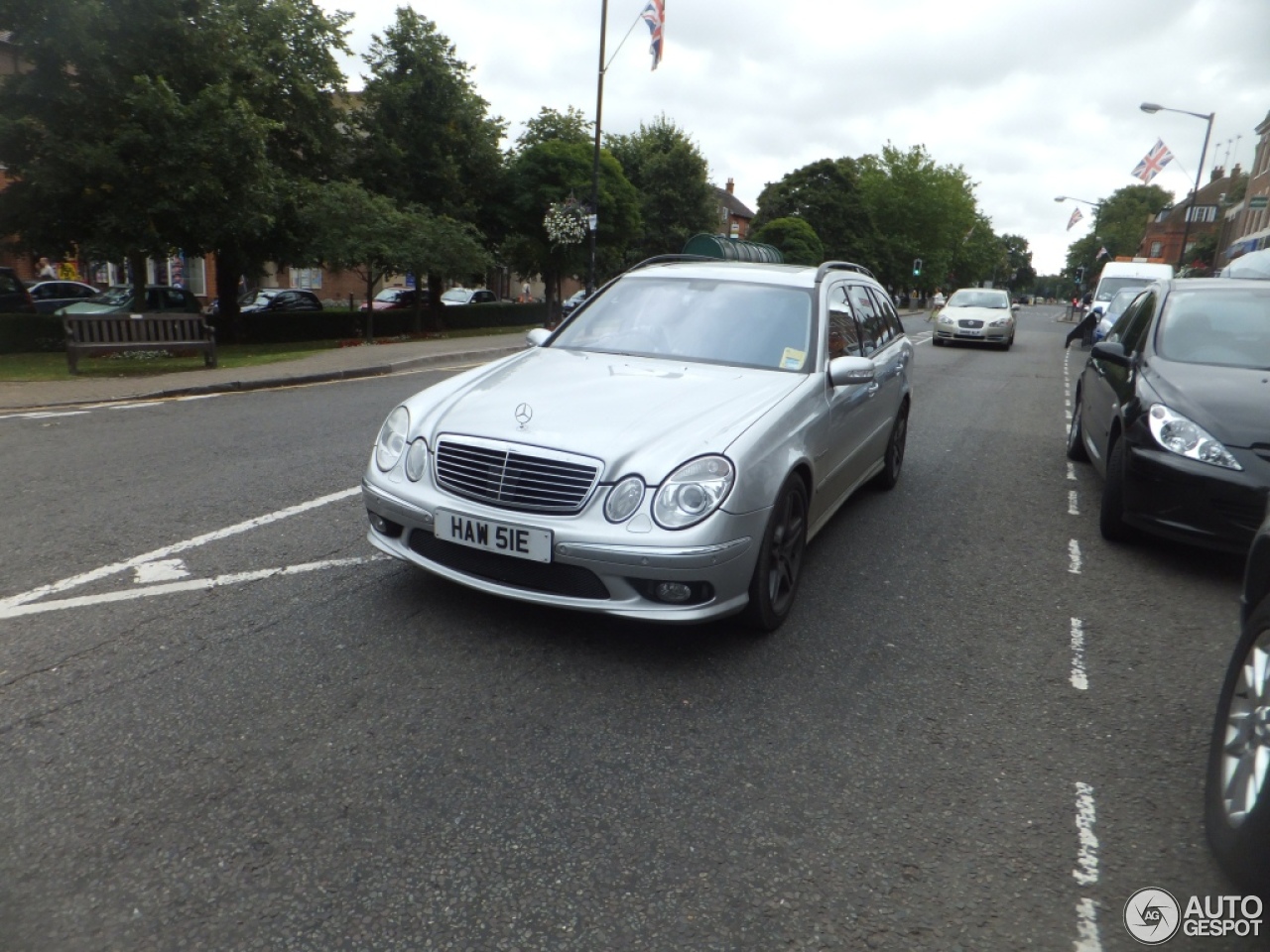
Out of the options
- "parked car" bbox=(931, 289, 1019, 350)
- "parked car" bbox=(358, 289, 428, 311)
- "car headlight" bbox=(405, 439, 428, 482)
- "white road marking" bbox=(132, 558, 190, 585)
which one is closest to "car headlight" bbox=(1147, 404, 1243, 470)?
"car headlight" bbox=(405, 439, 428, 482)

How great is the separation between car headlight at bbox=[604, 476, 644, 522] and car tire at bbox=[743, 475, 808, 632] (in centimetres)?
61

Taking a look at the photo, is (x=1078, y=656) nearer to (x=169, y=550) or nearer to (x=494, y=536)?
(x=494, y=536)

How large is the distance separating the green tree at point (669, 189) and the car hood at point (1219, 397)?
47.0 m

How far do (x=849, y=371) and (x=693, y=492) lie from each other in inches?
60.4

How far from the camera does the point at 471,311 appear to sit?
32969 mm

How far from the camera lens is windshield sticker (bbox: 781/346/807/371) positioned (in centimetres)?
484

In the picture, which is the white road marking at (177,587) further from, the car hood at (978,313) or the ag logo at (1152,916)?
the car hood at (978,313)

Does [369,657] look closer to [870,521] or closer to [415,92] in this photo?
[870,521]

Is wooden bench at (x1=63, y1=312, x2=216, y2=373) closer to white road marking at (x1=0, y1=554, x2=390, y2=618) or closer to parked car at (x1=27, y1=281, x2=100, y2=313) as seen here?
white road marking at (x1=0, y1=554, x2=390, y2=618)

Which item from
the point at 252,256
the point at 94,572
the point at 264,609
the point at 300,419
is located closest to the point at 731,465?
the point at 264,609

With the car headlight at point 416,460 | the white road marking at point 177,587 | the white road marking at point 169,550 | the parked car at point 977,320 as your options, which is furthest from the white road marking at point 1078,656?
the parked car at point 977,320

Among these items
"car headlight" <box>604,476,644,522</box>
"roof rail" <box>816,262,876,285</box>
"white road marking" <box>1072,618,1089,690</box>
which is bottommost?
"white road marking" <box>1072,618,1089,690</box>

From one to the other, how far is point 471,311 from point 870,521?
28318 millimetres

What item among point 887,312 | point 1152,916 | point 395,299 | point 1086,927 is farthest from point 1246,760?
point 395,299
